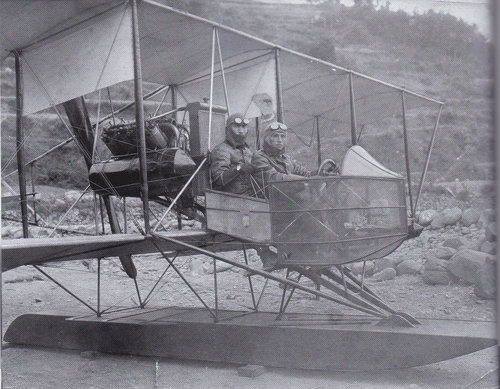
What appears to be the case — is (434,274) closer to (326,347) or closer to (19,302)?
(326,347)

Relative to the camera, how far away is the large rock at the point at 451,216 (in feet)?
33.6

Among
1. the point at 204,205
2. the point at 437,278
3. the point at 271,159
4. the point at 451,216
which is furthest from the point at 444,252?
the point at 204,205

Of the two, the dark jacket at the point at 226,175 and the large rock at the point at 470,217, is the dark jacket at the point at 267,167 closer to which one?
the dark jacket at the point at 226,175

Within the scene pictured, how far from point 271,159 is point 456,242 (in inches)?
184

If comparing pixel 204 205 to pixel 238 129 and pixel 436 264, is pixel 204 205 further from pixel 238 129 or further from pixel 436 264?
pixel 436 264

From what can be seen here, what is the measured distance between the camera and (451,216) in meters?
10.3

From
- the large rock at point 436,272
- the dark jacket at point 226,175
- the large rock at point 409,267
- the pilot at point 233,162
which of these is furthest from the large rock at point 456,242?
the dark jacket at point 226,175

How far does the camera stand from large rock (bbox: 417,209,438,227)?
1052 cm

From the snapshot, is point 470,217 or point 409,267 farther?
point 470,217

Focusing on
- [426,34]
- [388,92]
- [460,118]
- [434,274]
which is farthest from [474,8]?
[460,118]

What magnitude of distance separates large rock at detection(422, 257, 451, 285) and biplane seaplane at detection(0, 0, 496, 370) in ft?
8.05

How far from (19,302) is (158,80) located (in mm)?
3884

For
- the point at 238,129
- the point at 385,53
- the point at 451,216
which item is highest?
the point at 385,53

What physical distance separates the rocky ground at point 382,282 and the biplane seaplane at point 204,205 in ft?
1.04
